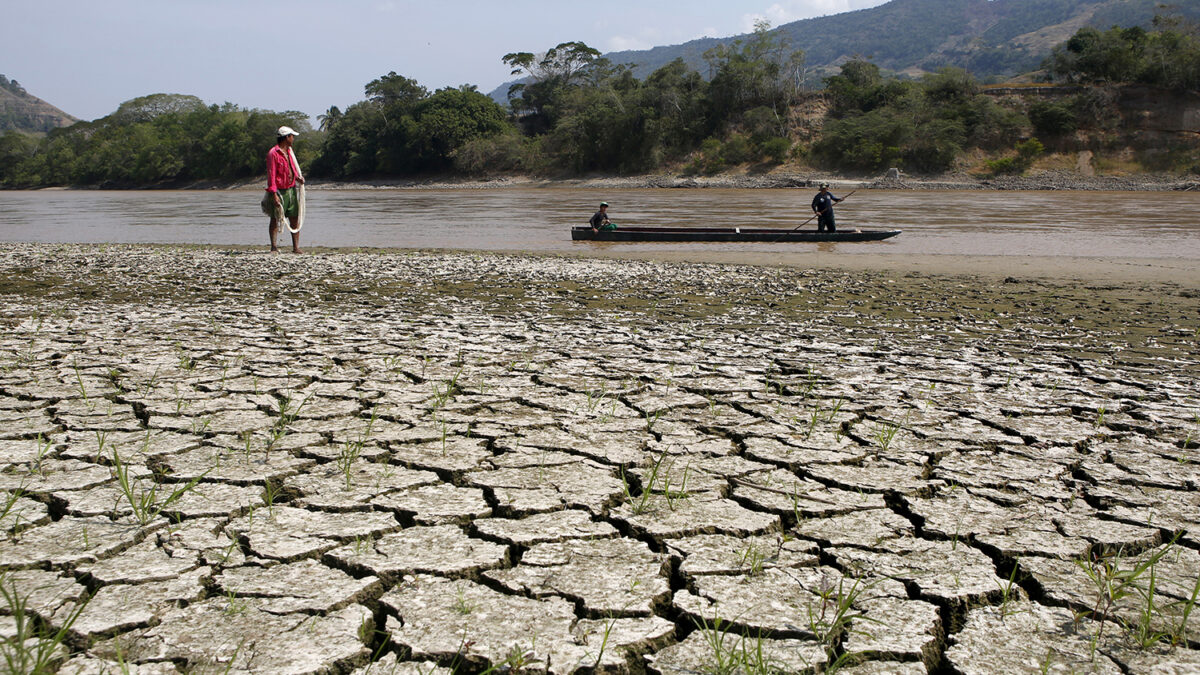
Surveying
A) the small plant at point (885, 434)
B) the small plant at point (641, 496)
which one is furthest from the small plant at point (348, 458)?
the small plant at point (885, 434)

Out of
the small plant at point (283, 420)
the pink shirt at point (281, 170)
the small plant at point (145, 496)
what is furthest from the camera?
the pink shirt at point (281, 170)

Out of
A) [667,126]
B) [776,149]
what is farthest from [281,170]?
[667,126]

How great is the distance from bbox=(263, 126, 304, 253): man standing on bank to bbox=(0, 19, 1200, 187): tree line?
4171 cm

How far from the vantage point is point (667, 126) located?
54938 millimetres

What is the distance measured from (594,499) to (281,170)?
Result: 8.04m

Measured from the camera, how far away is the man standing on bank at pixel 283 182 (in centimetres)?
924

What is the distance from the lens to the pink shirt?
9.38m

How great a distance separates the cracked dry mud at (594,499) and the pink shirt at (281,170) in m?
3.98

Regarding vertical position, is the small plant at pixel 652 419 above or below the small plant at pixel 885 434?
above

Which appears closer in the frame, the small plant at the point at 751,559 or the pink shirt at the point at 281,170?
the small plant at the point at 751,559

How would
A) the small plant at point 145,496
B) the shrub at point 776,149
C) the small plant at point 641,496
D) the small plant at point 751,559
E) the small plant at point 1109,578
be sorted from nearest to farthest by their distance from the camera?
the small plant at point 1109,578, the small plant at point 751,559, the small plant at point 145,496, the small plant at point 641,496, the shrub at point 776,149

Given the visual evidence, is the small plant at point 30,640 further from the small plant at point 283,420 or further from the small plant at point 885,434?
the small plant at point 885,434

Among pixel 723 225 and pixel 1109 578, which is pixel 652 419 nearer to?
pixel 1109 578

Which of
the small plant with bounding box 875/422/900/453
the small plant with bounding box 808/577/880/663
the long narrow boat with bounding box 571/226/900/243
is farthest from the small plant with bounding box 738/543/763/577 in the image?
the long narrow boat with bounding box 571/226/900/243
